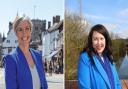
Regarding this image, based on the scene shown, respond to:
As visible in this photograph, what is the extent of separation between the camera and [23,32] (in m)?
2.27

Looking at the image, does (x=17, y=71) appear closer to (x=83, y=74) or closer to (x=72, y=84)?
(x=83, y=74)

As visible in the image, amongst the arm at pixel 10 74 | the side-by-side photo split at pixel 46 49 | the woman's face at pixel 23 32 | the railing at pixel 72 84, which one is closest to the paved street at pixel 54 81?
the side-by-side photo split at pixel 46 49

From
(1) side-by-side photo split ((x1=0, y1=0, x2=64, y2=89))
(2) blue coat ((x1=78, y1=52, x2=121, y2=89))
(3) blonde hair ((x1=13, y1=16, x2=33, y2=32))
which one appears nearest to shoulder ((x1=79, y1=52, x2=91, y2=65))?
(2) blue coat ((x1=78, y1=52, x2=121, y2=89))

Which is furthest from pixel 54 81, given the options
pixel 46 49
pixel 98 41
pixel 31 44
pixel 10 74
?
pixel 98 41

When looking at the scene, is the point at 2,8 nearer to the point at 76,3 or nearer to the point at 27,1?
the point at 27,1

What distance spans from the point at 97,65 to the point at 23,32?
61 cm

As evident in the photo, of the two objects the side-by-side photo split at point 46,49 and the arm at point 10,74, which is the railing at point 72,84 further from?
the arm at point 10,74

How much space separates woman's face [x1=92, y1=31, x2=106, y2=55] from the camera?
7.20ft

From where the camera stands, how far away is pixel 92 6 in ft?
10.3

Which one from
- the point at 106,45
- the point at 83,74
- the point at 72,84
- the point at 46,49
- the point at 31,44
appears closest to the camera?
the point at 83,74

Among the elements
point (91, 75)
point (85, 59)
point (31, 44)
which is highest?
point (31, 44)

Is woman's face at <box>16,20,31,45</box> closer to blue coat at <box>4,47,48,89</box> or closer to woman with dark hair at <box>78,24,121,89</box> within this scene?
blue coat at <box>4,47,48,89</box>

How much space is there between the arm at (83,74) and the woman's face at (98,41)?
0.13 meters

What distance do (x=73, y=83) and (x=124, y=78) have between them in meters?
0.55
